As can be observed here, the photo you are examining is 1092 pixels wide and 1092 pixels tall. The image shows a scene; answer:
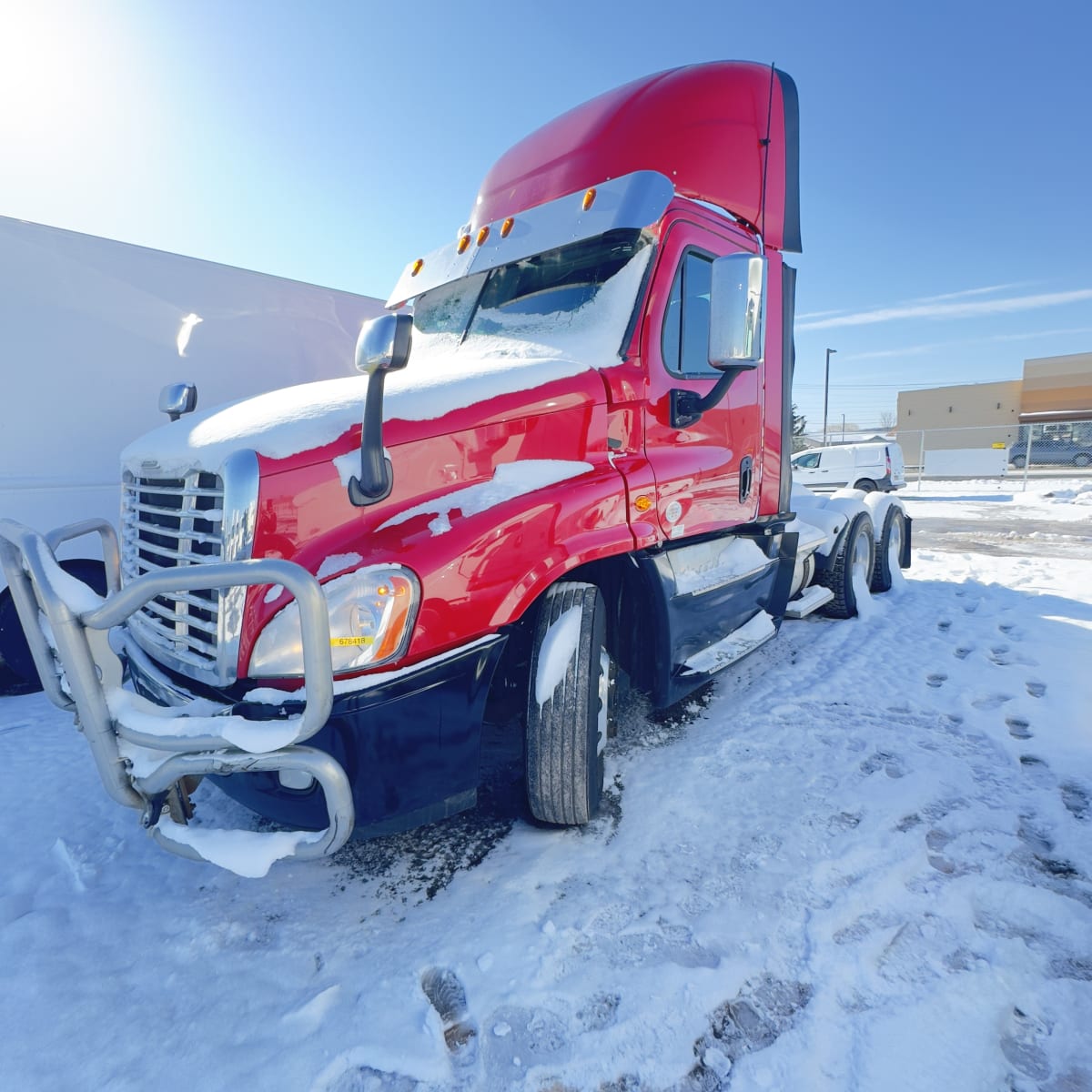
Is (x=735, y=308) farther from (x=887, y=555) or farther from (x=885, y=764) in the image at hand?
(x=887, y=555)

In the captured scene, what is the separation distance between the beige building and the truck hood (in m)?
43.4

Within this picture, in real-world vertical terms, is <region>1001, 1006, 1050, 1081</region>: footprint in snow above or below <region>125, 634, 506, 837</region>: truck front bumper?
below

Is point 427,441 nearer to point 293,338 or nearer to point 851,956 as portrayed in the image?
point 851,956

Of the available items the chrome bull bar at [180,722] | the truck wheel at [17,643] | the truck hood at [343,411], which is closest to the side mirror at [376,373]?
the truck hood at [343,411]

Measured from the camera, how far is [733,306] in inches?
110

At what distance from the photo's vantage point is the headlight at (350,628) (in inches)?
77.2

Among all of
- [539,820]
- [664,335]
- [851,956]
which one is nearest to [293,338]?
[664,335]

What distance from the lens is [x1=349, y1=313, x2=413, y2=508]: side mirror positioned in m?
2.02

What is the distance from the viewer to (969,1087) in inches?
60.1

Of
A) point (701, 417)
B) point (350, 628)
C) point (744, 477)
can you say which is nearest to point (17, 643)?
point (350, 628)

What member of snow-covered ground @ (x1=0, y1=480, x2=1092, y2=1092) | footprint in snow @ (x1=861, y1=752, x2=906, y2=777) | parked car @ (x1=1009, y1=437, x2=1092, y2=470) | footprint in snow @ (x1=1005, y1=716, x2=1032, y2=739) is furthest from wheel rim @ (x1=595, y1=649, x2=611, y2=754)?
parked car @ (x1=1009, y1=437, x2=1092, y2=470)

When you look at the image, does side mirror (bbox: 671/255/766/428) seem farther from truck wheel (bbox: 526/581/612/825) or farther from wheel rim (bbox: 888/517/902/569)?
wheel rim (bbox: 888/517/902/569)

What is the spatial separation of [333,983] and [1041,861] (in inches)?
99.4

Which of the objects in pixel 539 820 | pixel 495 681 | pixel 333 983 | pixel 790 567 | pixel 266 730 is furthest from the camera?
pixel 790 567
